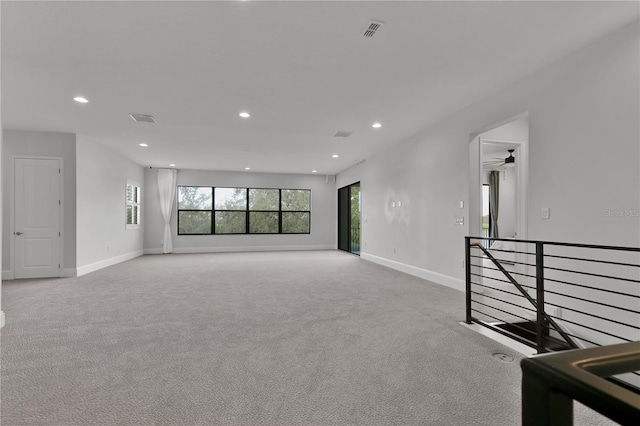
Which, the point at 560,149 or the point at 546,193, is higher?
the point at 560,149

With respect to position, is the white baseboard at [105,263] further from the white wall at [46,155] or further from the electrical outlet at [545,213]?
the electrical outlet at [545,213]

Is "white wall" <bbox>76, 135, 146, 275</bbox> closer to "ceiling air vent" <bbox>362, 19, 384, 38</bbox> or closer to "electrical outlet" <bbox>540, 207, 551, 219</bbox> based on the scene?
"ceiling air vent" <bbox>362, 19, 384, 38</bbox>

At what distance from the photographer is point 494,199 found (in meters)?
8.66

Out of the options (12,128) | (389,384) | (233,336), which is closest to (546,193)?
(389,384)

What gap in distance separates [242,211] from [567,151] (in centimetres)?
870

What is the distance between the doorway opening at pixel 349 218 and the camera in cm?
975

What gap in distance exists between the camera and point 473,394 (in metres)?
1.95

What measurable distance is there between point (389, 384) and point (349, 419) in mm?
447

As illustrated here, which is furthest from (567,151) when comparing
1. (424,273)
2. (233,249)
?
(233,249)

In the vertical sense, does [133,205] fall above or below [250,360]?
above

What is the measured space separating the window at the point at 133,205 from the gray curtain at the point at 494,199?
9.58 metres

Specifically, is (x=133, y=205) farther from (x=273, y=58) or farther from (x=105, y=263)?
(x=273, y=58)

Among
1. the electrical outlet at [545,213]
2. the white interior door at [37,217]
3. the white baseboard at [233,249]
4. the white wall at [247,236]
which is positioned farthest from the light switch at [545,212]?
the white baseboard at [233,249]

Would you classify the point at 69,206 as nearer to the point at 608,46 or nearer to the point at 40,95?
the point at 40,95
